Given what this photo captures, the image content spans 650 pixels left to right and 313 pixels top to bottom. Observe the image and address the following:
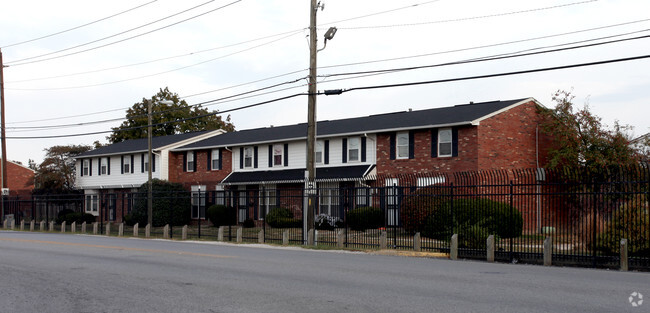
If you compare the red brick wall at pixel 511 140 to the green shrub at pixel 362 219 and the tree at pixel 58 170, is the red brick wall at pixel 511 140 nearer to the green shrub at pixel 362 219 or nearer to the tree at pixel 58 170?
the green shrub at pixel 362 219

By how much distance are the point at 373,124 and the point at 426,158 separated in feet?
17.2

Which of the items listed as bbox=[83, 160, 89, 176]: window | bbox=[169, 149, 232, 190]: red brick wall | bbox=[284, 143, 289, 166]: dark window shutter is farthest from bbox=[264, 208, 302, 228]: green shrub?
bbox=[83, 160, 89, 176]: window

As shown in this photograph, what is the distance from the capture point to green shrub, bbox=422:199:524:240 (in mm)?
20312

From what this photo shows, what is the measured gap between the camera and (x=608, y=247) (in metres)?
17.0

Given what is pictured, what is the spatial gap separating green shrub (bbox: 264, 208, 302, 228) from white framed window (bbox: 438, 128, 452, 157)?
823cm

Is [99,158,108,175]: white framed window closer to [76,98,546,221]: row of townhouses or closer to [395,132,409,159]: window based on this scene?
[76,98,546,221]: row of townhouses

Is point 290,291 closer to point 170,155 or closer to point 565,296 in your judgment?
point 565,296

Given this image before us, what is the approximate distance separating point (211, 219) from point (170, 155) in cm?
974

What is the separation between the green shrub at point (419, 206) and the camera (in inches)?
870

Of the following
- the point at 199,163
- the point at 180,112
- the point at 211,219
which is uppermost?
the point at 180,112

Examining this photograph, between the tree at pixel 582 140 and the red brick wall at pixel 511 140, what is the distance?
828 mm

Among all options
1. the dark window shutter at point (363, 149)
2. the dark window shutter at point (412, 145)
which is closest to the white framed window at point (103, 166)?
the dark window shutter at point (363, 149)

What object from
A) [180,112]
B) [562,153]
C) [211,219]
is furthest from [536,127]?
[180,112]

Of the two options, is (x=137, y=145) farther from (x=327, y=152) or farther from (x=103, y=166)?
(x=327, y=152)
